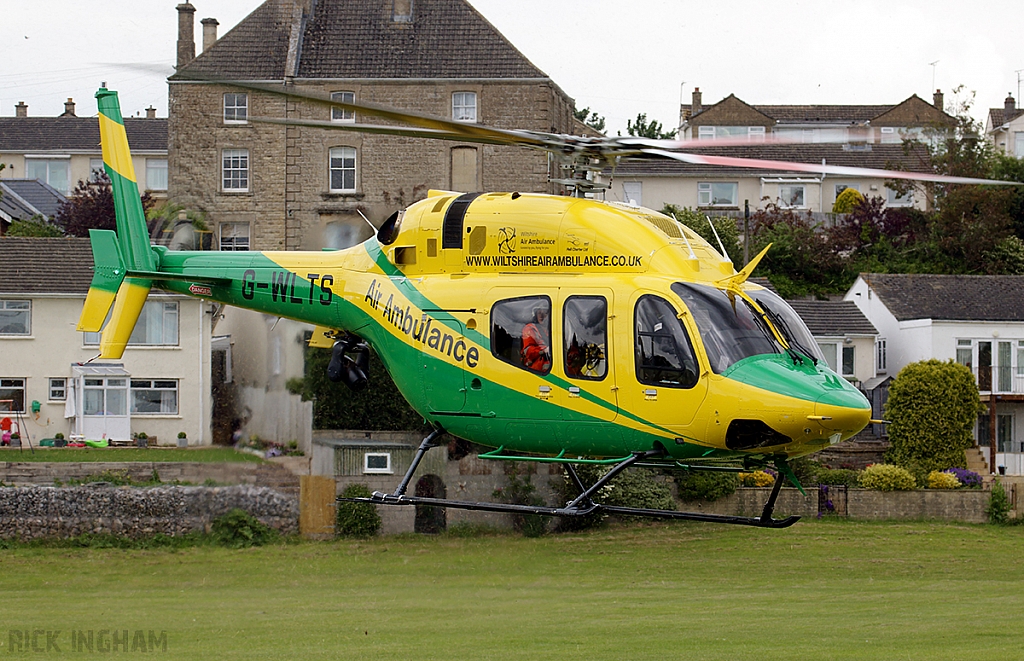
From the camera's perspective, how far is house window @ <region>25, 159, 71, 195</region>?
263 ft

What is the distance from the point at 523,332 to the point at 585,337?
2.42 feet

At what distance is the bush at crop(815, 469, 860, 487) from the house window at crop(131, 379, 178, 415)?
65.9 feet

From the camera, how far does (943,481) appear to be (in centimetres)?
4034

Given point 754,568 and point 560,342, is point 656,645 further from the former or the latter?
point 560,342

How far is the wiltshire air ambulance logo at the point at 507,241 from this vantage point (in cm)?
1444

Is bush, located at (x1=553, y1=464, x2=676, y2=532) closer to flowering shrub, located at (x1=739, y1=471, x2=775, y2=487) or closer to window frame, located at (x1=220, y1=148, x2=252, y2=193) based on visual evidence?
flowering shrub, located at (x1=739, y1=471, x2=775, y2=487)

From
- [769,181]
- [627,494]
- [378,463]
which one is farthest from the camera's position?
[769,181]

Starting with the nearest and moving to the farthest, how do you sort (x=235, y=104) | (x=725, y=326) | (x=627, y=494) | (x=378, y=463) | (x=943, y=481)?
1. (x=725, y=326)
2. (x=378, y=463)
3. (x=627, y=494)
4. (x=943, y=481)
5. (x=235, y=104)

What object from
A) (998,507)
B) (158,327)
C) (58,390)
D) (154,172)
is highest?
(154,172)

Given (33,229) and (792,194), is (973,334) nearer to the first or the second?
(792,194)

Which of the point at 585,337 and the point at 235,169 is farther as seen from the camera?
the point at 235,169

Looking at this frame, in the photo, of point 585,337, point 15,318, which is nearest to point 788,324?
point 585,337

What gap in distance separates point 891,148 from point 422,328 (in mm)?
60995

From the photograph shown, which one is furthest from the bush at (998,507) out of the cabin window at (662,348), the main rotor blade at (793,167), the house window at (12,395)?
the house window at (12,395)
